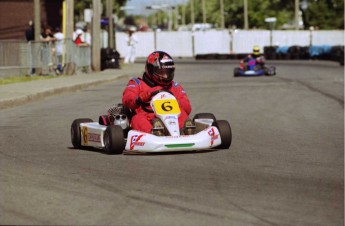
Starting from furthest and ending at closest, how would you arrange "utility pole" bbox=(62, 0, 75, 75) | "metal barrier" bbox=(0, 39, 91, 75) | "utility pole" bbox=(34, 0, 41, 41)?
1. "utility pole" bbox=(62, 0, 75, 75)
2. "utility pole" bbox=(34, 0, 41, 41)
3. "metal barrier" bbox=(0, 39, 91, 75)

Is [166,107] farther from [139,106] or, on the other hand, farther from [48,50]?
[48,50]

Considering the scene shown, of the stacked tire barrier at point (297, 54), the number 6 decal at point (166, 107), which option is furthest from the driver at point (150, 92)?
the stacked tire barrier at point (297, 54)

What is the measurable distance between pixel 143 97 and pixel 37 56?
22.0m

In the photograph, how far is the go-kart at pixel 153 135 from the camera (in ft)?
39.4

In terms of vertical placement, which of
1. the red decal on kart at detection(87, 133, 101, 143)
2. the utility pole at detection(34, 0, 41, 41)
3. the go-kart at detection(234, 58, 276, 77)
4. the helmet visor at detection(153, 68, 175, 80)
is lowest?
the go-kart at detection(234, 58, 276, 77)

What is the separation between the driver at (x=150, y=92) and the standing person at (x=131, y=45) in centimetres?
3862

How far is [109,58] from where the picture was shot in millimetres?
43594

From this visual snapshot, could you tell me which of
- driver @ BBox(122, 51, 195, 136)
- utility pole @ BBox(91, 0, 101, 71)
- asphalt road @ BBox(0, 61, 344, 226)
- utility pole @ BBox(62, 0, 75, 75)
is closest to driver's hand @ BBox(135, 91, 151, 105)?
driver @ BBox(122, 51, 195, 136)

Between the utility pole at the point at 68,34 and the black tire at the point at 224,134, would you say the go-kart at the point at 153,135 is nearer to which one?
the black tire at the point at 224,134

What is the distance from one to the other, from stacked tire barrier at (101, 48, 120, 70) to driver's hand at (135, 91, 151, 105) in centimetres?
3089

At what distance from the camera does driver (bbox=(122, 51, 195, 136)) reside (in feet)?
40.9

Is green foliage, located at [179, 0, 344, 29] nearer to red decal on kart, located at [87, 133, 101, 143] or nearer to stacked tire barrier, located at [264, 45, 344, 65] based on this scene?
stacked tire barrier, located at [264, 45, 344, 65]

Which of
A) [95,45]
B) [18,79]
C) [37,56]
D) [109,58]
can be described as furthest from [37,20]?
[109,58]

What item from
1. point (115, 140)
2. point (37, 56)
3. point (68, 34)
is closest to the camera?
point (115, 140)
